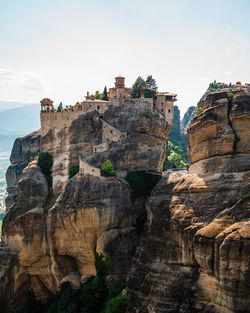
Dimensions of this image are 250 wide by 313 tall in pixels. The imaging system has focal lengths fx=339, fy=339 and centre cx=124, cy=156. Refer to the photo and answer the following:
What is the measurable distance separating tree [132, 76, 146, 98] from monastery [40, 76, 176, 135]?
0.87 metres

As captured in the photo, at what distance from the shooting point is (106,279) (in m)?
36.6

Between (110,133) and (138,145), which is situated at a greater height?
(110,133)

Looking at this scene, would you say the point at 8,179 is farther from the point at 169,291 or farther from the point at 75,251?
the point at 169,291

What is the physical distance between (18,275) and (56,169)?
15237 millimetres

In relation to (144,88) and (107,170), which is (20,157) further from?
(107,170)

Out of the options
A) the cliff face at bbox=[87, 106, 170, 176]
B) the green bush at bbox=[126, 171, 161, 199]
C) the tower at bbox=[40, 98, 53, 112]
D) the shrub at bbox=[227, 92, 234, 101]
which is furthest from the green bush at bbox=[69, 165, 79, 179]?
the shrub at bbox=[227, 92, 234, 101]

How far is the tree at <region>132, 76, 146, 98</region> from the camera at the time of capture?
50531mm

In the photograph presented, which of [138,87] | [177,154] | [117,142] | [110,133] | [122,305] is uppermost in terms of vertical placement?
[138,87]

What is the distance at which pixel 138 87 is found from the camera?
50781 millimetres

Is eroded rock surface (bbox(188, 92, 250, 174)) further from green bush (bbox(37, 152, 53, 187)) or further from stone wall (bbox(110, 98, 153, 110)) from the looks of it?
green bush (bbox(37, 152, 53, 187))

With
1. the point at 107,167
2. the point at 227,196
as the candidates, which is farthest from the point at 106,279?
the point at 227,196

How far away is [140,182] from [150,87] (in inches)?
664

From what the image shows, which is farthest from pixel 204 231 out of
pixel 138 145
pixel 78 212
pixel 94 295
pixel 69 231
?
pixel 138 145

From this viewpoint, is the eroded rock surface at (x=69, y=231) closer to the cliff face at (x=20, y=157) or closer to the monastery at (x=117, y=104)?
the monastery at (x=117, y=104)
